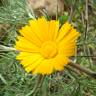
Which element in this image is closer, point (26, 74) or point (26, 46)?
point (26, 46)

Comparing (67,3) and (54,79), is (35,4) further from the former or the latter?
(54,79)

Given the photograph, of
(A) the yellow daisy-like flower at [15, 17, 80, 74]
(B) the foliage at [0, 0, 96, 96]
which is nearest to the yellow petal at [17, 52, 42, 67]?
(A) the yellow daisy-like flower at [15, 17, 80, 74]

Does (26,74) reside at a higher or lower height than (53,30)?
lower

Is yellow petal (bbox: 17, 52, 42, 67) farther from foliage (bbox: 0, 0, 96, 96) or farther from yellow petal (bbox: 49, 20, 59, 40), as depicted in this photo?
foliage (bbox: 0, 0, 96, 96)

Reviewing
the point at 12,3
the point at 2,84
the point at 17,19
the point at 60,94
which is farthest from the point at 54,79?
the point at 12,3

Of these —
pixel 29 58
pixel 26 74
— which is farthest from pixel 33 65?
pixel 26 74

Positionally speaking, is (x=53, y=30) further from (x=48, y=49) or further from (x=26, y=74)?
(x=26, y=74)

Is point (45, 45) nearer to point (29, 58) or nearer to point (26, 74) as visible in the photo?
point (29, 58)

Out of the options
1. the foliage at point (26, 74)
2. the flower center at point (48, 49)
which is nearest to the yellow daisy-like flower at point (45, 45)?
the flower center at point (48, 49)

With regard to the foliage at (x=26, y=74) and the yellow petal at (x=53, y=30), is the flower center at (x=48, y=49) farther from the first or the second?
the foliage at (x=26, y=74)

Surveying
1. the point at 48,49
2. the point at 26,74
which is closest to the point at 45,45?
the point at 48,49
